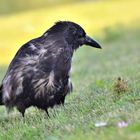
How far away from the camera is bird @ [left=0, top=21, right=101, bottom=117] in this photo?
9.62 metres

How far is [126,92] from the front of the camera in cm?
980

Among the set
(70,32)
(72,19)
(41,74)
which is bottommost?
(41,74)

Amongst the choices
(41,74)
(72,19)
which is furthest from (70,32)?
(72,19)

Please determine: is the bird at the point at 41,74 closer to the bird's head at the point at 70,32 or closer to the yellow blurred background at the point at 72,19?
the bird's head at the point at 70,32

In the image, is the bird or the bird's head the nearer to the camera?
the bird

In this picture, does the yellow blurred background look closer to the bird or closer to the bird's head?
the bird's head

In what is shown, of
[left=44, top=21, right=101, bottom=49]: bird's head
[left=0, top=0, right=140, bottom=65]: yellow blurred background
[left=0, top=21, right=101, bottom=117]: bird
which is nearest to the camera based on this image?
[left=0, top=21, right=101, bottom=117]: bird

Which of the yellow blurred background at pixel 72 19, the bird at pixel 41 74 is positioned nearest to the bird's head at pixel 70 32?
the bird at pixel 41 74

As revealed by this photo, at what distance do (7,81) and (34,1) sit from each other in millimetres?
64777

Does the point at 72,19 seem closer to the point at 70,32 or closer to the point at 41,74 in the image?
the point at 70,32

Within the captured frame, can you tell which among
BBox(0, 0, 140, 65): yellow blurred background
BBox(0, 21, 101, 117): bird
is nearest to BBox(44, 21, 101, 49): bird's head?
BBox(0, 21, 101, 117): bird

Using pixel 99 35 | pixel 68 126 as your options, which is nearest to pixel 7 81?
pixel 68 126

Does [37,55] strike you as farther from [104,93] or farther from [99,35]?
[99,35]

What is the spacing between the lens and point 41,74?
959cm
